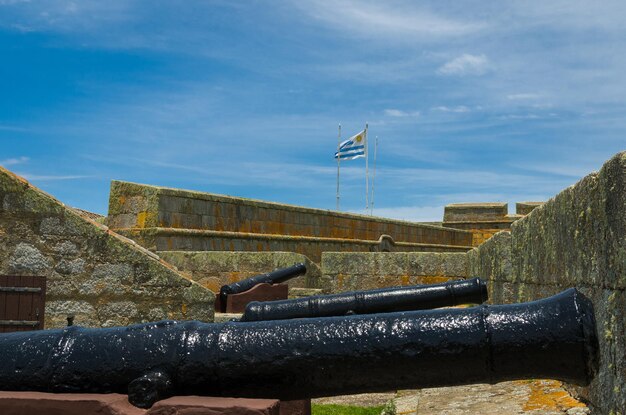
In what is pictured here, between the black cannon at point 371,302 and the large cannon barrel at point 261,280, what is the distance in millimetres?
4601

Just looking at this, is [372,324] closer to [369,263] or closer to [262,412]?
[262,412]

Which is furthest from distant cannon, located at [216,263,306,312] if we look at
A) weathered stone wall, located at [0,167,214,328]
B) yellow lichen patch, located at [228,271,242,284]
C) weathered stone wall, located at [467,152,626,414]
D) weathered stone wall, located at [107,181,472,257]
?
weathered stone wall, located at [467,152,626,414]

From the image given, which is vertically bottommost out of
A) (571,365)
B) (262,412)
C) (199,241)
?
(262,412)

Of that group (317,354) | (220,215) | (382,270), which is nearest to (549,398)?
(317,354)

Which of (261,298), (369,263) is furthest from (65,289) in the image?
(369,263)

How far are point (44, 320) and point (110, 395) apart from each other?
4.99 metres

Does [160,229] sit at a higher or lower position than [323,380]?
higher

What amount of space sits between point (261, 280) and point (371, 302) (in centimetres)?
570

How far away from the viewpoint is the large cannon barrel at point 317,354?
7.76 ft

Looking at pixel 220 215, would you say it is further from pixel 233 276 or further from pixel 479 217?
pixel 479 217

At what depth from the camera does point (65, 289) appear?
732 centimetres

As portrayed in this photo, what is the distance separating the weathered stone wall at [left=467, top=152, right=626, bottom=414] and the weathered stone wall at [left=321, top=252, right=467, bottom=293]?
7.70 metres

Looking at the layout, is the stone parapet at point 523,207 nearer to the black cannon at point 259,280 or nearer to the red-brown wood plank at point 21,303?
the black cannon at point 259,280

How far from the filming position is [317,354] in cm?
248
